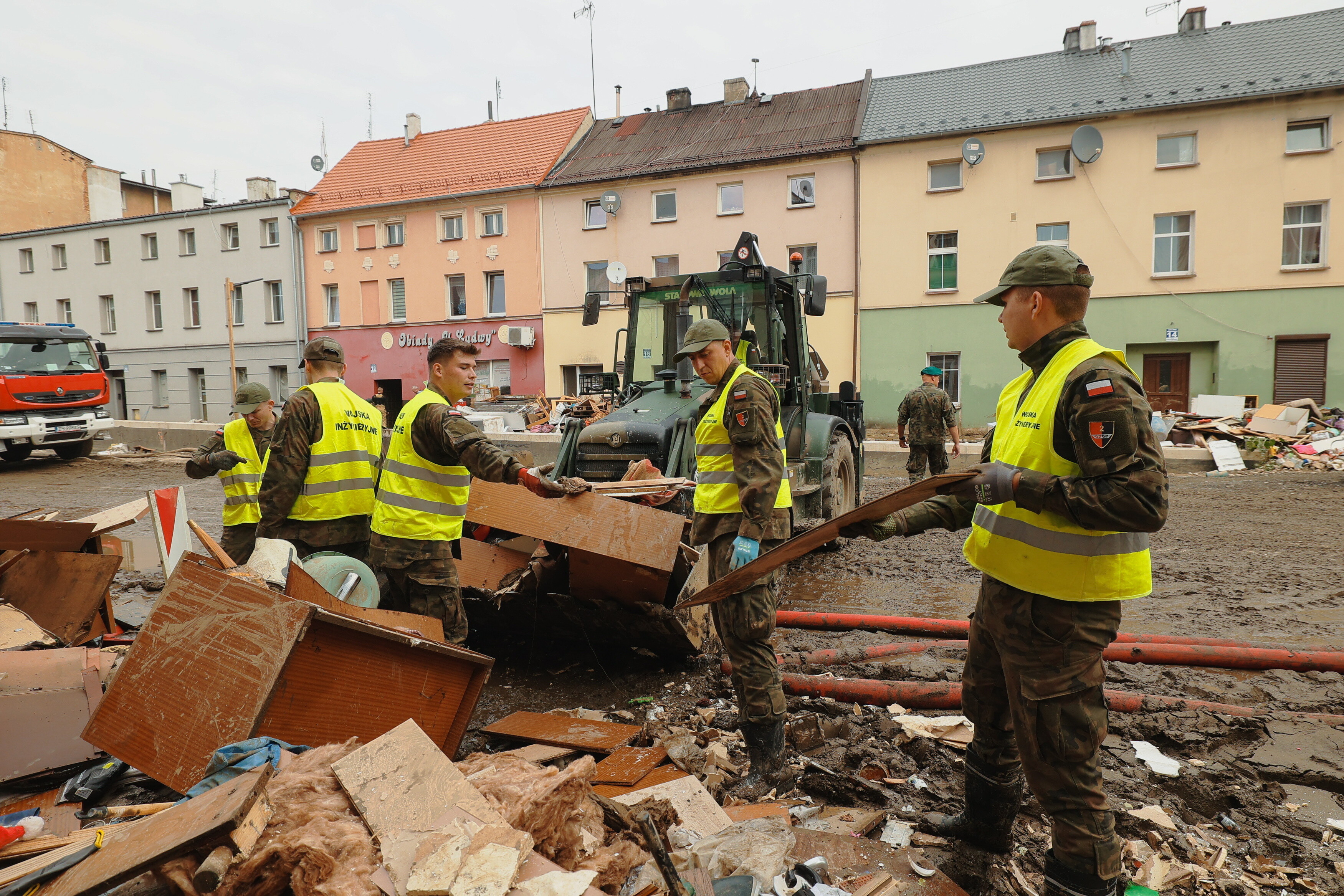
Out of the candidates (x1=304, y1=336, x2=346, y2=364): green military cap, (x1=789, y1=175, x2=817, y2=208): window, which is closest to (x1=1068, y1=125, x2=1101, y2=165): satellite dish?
(x1=789, y1=175, x2=817, y2=208): window

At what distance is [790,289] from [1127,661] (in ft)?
12.6

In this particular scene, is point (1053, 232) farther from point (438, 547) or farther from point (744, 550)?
point (438, 547)

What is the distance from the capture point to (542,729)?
352 centimetres

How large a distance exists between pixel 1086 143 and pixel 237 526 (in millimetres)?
20001

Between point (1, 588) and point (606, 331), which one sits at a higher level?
point (606, 331)

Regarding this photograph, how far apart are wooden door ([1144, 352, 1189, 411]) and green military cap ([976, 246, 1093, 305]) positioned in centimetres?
1930

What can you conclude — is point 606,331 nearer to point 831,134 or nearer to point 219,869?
point 831,134

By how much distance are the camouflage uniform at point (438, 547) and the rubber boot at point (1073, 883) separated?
2.43 m

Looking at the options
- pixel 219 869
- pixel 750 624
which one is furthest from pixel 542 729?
pixel 219 869

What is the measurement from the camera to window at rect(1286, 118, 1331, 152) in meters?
17.6

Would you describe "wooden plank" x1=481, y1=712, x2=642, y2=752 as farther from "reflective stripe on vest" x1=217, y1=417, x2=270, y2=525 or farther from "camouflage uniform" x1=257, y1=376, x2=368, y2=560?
"reflective stripe on vest" x1=217, y1=417, x2=270, y2=525

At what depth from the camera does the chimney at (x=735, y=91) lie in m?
24.4

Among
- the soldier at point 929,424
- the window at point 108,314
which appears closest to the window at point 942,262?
the soldier at point 929,424

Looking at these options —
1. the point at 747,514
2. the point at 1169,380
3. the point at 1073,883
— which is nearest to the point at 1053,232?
the point at 1169,380
